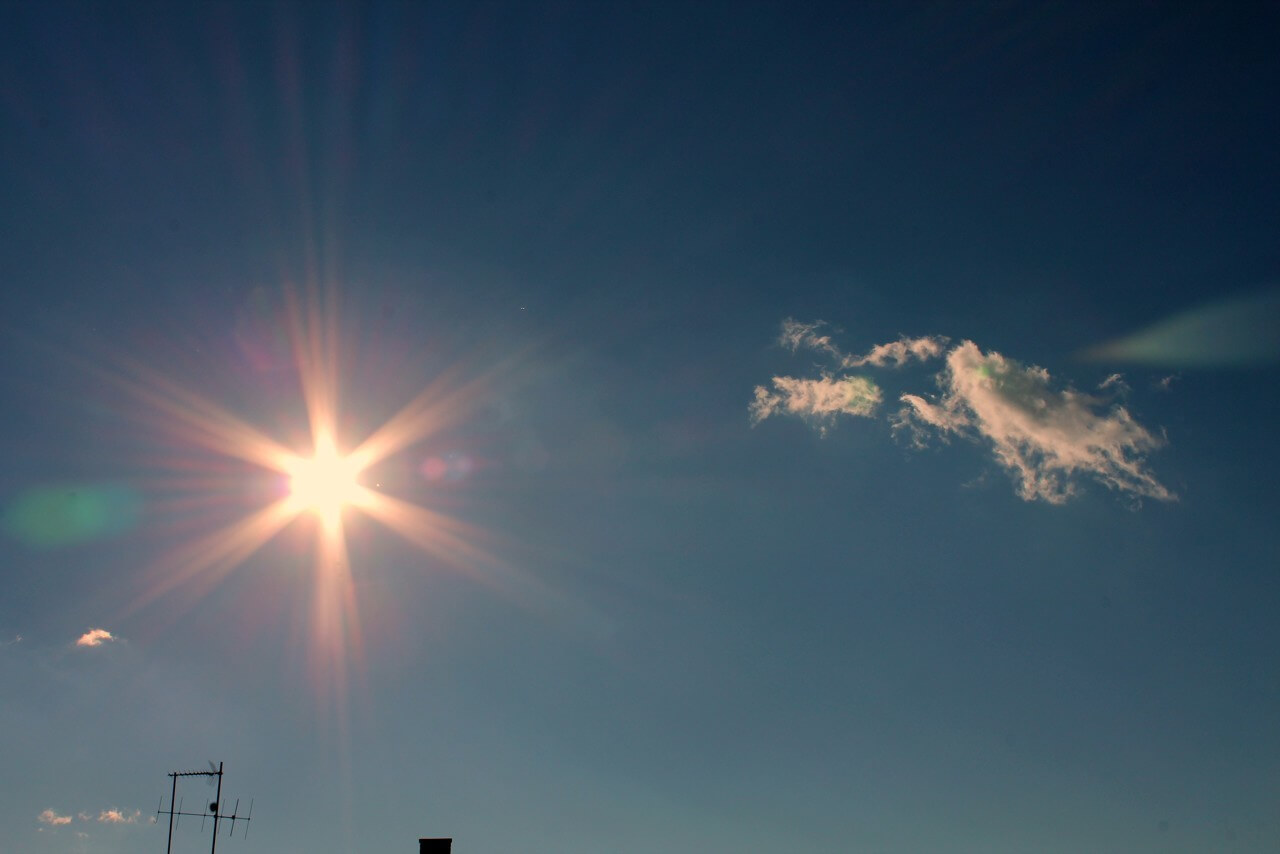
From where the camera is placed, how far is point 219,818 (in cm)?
5422

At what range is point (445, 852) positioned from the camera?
4519 cm

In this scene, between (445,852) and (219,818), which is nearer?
(445,852)

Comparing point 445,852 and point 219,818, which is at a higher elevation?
point 219,818

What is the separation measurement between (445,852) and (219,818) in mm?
16063
